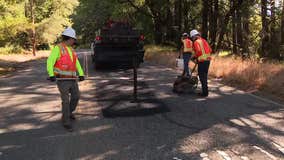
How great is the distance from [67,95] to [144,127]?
157 cm

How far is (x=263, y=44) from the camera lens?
978 inches

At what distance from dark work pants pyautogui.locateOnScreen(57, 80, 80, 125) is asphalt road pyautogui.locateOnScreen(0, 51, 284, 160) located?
272 millimetres

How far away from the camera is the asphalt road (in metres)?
5.45

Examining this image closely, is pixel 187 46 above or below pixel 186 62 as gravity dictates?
above

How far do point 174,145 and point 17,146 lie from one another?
101 inches

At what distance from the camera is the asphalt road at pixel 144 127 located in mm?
5453

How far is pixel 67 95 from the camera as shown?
663 centimetres

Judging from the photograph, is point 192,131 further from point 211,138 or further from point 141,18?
point 141,18

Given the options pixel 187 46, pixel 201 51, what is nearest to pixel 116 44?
pixel 187 46

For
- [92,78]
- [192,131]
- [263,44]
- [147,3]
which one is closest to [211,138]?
[192,131]

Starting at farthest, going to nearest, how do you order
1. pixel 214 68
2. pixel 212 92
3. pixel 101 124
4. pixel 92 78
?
1. pixel 214 68
2. pixel 92 78
3. pixel 212 92
4. pixel 101 124

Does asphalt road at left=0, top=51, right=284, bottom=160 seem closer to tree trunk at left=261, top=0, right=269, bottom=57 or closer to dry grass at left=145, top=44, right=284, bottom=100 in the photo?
dry grass at left=145, top=44, right=284, bottom=100

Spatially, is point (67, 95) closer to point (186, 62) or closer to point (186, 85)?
point (186, 85)

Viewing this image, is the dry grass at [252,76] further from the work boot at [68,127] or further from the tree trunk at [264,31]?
the tree trunk at [264,31]
